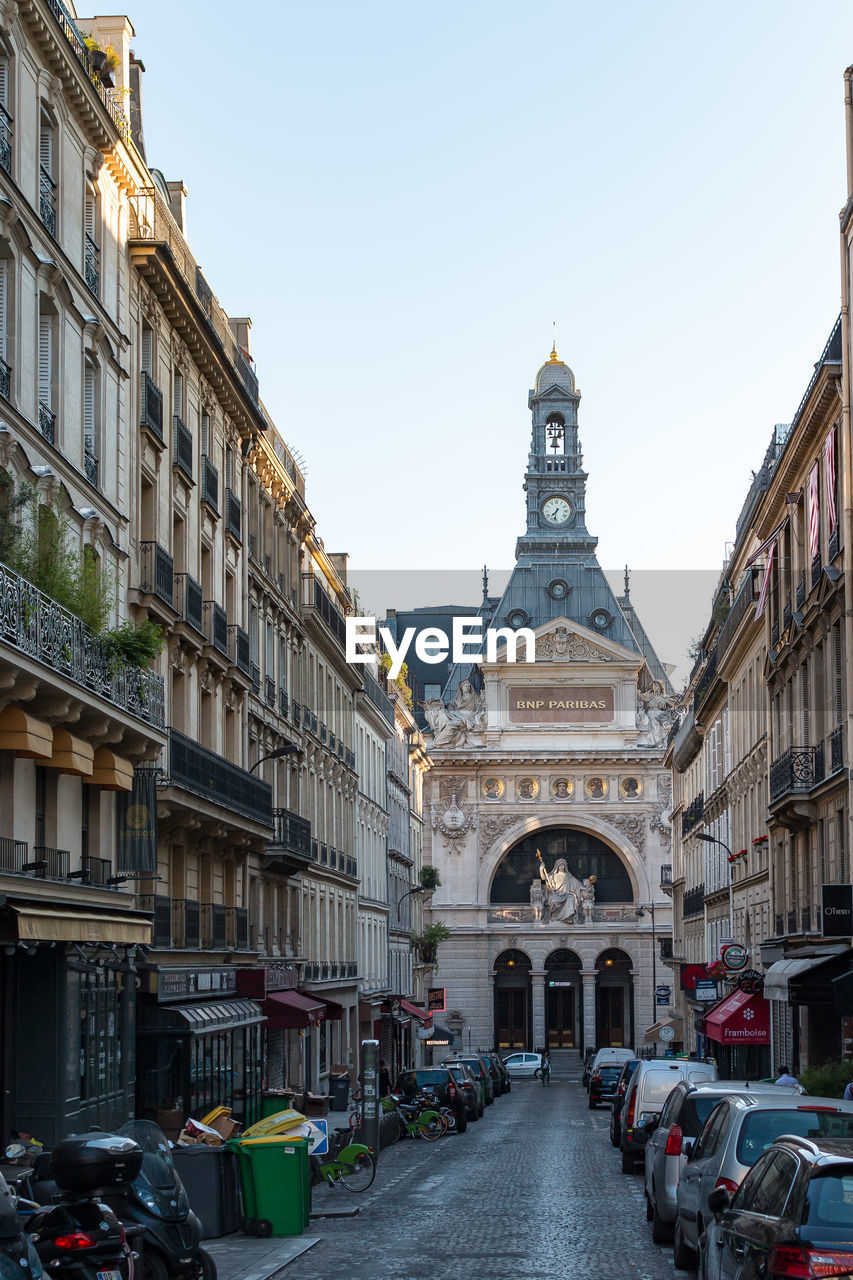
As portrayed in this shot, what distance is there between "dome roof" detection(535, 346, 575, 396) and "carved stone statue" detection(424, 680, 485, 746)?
19.9 meters

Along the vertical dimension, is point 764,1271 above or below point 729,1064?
above

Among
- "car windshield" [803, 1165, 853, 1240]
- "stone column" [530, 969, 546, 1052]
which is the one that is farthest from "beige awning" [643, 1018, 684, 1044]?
"car windshield" [803, 1165, 853, 1240]

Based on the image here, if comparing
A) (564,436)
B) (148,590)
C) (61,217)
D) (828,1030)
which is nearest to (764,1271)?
(61,217)

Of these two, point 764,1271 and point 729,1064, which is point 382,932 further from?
point 764,1271

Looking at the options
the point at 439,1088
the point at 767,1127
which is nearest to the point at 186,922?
the point at 439,1088

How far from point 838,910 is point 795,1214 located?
19066 millimetres

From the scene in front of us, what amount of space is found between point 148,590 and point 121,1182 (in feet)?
48.0

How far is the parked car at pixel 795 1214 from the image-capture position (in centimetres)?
964

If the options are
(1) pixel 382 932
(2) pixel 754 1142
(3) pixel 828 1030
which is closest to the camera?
(2) pixel 754 1142

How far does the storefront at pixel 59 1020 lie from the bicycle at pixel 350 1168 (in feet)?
10.9

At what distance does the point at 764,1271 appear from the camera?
10164 millimetres

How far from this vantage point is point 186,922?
95.8 feet

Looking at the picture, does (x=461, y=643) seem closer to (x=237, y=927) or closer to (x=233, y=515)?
(x=233, y=515)

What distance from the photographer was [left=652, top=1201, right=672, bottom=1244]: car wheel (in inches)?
734
